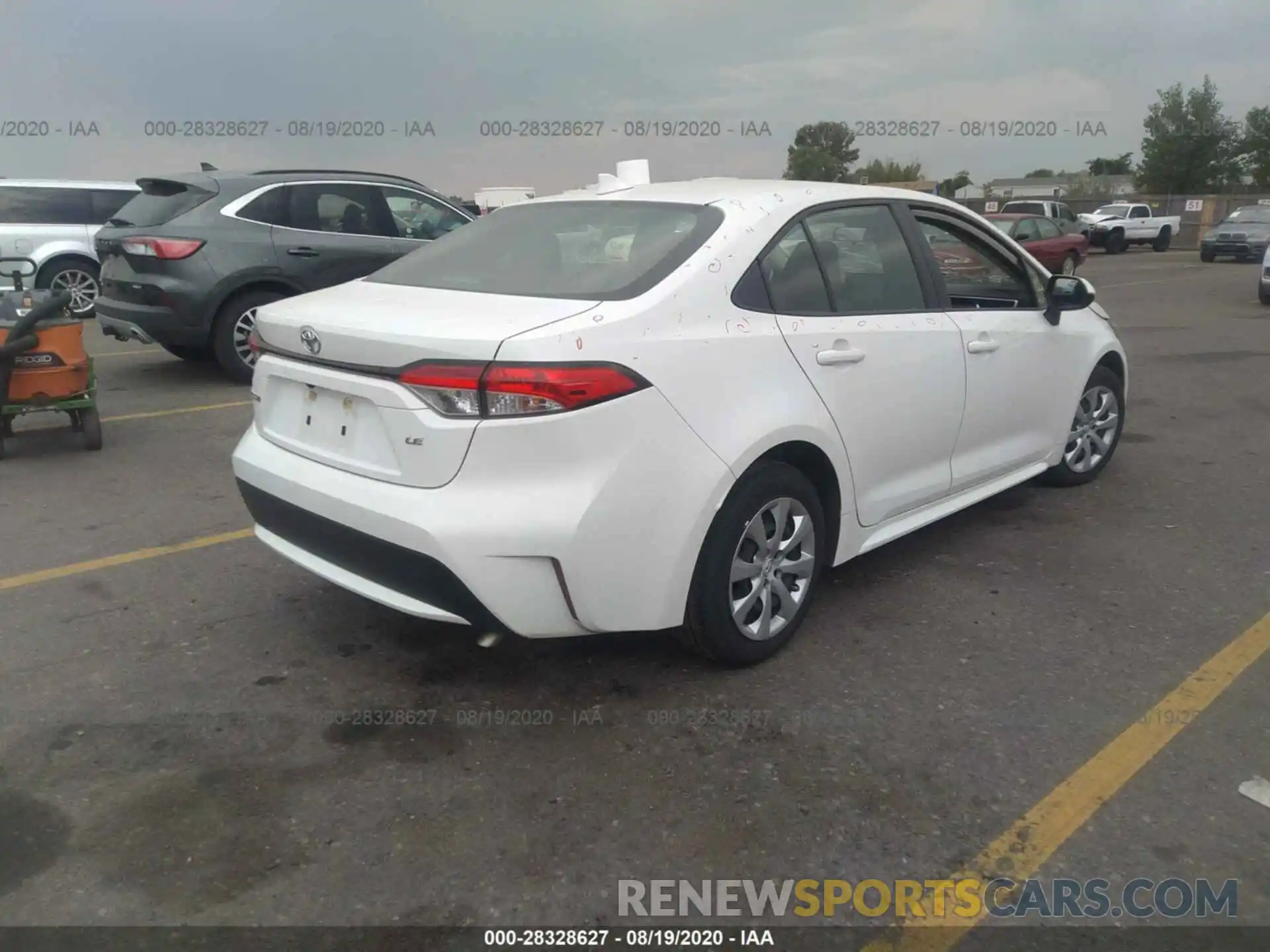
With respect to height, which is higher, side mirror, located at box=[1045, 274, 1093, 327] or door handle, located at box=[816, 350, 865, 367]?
side mirror, located at box=[1045, 274, 1093, 327]

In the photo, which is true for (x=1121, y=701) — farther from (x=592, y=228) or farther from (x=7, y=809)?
(x=7, y=809)

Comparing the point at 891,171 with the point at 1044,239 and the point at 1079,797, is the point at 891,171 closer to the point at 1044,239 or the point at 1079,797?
the point at 1044,239

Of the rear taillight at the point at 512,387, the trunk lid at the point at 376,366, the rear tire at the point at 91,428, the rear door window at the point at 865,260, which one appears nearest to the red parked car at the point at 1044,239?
the rear door window at the point at 865,260

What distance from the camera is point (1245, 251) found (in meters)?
25.3

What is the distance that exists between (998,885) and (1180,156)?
179 feet

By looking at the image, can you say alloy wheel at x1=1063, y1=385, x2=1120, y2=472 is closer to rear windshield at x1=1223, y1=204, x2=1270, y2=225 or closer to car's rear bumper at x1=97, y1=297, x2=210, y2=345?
car's rear bumper at x1=97, y1=297, x2=210, y2=345

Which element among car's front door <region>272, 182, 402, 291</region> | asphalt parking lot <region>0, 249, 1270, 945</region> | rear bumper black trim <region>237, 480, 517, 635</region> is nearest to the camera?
asphalt parking lot <region>0, 249, 1270, 945</region>

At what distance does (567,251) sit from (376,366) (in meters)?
0.89

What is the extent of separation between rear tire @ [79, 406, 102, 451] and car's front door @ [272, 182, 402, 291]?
253 centimetres

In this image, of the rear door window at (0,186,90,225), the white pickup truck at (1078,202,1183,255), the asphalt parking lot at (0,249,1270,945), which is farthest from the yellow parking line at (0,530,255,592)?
the white pickup truck at (1078,202,1183,255)

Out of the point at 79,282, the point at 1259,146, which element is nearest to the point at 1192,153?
the point at 1259,146

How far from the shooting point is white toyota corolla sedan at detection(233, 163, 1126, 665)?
2.83 metres

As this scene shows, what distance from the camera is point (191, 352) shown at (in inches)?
353

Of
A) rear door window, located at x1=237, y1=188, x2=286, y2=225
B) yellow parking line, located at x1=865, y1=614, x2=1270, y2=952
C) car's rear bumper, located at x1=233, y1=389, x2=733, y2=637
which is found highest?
rear door window, located at x1=237, y1=188, x2=286, y2=225
